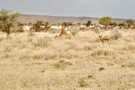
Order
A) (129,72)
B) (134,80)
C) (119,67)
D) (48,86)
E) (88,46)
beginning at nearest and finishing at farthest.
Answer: (48,86)
(134,80)
(129,72)
(119,67)
(88,46)

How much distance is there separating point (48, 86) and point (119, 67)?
13.5 ft

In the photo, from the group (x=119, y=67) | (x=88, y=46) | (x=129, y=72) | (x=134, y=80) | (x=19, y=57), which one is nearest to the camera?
(x=134, y=80)

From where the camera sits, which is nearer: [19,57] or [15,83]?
[15,83]

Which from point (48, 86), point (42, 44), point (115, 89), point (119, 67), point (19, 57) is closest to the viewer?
point (115, 89)

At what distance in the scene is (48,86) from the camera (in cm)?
602

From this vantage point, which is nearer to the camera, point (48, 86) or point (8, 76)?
point (48, 86)

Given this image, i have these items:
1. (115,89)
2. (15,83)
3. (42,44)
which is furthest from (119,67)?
(42,44)

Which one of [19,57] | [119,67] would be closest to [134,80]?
[119,67]

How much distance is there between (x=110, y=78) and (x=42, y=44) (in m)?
10.0

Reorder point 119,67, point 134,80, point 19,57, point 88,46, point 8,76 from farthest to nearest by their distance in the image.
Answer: point 88,46 < point 19,57 < point 119,67 < point 8,76 < point 134,80

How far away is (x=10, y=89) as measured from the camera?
18.9 feet

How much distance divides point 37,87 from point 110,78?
9.10 ft

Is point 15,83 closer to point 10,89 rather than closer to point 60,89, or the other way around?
point 10,89

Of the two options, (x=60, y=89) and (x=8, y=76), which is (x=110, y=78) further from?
(x=8, y=76)
